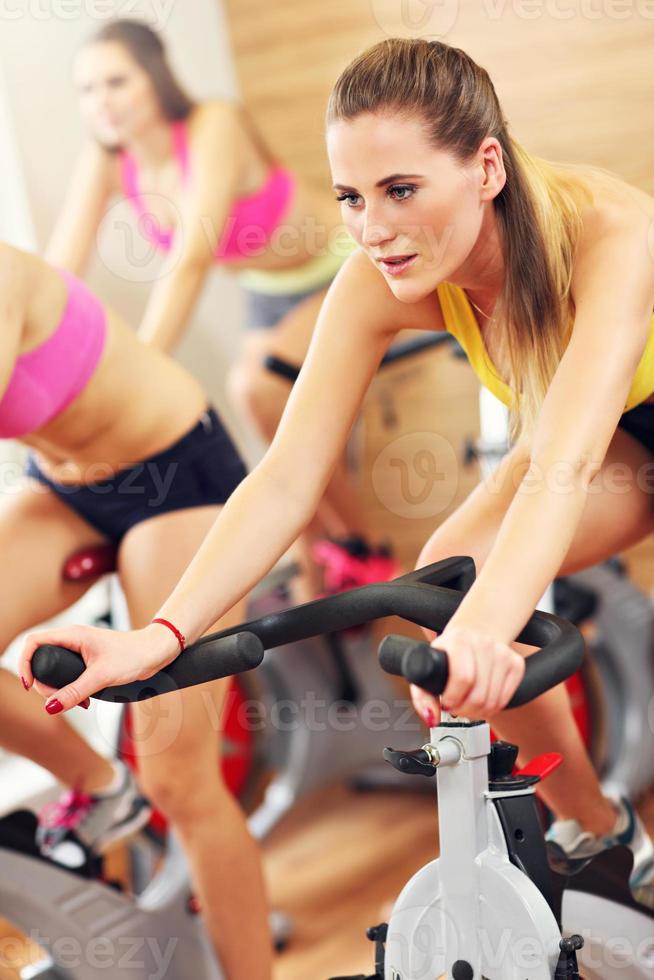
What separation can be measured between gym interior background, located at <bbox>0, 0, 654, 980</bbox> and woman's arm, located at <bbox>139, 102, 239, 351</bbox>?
665 millimetres

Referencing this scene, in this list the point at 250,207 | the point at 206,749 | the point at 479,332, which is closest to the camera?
the point at 479,332

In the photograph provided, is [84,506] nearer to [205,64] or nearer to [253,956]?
[253,956]

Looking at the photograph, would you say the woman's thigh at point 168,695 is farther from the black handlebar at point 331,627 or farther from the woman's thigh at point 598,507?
the black handlebar at point 331,627

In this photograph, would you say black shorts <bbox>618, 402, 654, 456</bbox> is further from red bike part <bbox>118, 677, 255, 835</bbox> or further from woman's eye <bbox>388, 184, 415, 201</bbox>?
red bike part <bbox>118, 677, 255, 835</bbox>

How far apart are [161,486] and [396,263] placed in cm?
74

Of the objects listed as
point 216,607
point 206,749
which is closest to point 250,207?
point 206,749

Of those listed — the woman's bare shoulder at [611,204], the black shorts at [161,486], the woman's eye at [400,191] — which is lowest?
the black shorts at [161,486]

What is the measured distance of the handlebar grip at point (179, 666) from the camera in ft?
3.71

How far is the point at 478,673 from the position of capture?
3.15 feet

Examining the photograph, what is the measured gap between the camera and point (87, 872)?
1.90m

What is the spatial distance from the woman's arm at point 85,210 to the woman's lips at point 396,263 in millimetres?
1583

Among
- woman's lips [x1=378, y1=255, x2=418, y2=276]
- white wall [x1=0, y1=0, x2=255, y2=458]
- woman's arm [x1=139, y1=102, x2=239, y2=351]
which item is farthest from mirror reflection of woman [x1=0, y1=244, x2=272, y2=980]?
white wall [x1=0, y1=0, x2=255, y2=458]

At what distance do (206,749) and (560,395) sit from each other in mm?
899

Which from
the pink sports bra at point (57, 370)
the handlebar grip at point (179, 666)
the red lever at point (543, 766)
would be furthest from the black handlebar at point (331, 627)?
the pink sports bra at point (57, 370)
